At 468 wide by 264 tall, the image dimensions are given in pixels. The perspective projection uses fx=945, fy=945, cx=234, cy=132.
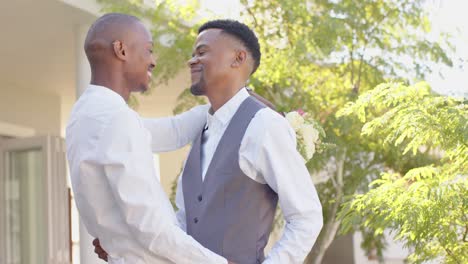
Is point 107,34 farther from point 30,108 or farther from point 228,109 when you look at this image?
point 30,108

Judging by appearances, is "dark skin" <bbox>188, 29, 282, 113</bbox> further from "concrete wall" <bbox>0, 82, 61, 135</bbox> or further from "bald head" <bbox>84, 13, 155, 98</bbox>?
"concrete wall" <bbox>0, 82, 61, 135</bbox>

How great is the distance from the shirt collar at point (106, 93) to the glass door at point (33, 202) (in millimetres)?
7724

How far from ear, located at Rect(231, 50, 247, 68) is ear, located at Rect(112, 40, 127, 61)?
403 millimetres

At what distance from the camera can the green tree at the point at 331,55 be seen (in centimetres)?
823

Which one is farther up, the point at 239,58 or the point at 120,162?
the point at 239,58

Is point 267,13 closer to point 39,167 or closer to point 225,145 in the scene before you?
point 39,167

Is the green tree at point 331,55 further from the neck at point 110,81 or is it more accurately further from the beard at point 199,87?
the neck at point 110,81

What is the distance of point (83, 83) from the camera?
8477 millimetres

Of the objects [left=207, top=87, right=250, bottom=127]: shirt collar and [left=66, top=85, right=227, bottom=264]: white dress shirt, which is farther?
[left=207, top=87, right=250, bottom=127]: shirt collar

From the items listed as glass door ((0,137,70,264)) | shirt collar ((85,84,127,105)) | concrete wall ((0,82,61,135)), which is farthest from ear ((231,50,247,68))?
concrete wall ((0,82,61,135))

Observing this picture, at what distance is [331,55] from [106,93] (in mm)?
6589

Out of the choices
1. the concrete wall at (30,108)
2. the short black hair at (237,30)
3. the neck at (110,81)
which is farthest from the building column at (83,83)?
the neck at (110,81)

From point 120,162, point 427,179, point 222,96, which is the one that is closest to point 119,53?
point 120,162

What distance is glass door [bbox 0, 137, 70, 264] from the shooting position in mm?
9977
